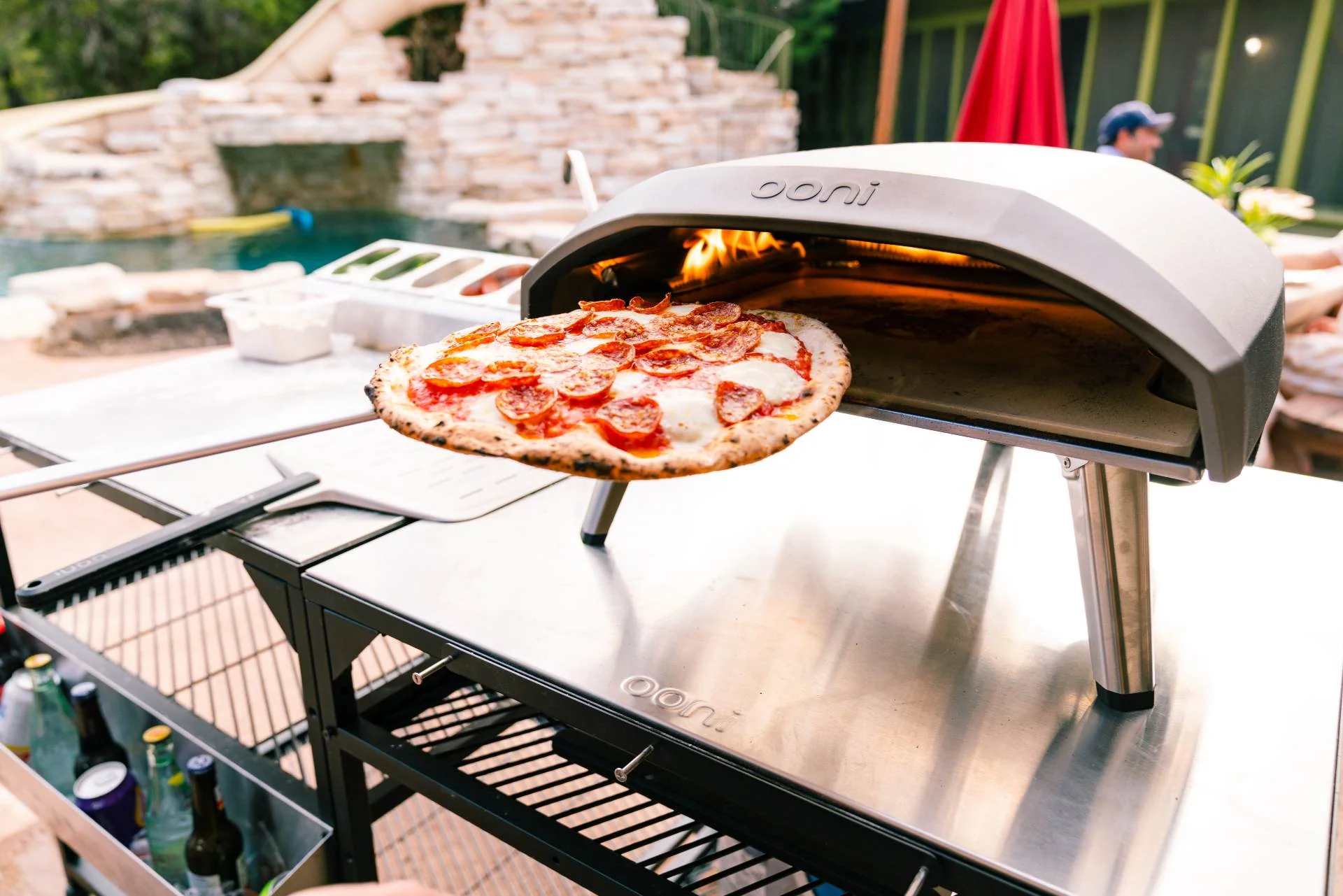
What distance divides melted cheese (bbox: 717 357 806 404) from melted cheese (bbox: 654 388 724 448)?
0.06 meters

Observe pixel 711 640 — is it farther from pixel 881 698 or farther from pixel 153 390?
pixel 153 390

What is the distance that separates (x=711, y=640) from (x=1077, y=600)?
48 centimetres

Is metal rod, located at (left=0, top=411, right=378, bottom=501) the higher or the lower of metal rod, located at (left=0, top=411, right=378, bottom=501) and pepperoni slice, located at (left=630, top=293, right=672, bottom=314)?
→ the lower

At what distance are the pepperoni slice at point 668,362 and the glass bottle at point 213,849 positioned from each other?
0.91 m

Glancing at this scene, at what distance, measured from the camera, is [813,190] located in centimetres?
88

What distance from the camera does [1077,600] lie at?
1090 mm

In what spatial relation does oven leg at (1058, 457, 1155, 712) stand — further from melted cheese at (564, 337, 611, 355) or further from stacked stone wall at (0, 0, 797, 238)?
stacked stone wall at (0, 0, 797, 238)

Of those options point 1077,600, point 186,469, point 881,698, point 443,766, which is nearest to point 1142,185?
point 1077,600

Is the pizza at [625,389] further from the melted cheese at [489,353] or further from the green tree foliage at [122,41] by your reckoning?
the green tree foliage at [122,41]

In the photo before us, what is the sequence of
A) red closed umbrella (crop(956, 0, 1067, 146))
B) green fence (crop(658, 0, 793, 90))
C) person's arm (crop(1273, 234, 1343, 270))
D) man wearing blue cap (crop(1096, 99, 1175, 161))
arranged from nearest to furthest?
red closed umbrella (crop(956, 0, 1067, 146)) < man wearing blue cap (crop(1096, 99, 1175, 161)) < person's arm (crop(1273, 234, 1343, 270)) < green fence (crop(658, 0, 793, 90))

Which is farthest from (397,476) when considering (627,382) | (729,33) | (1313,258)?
(729,33)

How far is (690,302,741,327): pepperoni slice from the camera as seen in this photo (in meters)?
1.10

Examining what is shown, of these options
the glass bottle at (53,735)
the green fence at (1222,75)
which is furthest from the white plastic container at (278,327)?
the green fence at (1222,75)

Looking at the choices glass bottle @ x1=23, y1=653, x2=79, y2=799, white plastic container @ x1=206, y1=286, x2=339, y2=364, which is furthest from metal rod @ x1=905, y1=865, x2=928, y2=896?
white plastic container @ x1=206, y1=286, x2=339, y2=364
